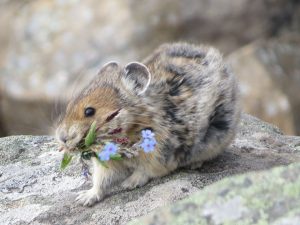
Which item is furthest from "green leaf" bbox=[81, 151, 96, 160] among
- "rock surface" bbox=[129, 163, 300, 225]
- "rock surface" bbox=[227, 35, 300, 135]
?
"rock surface" bbox=[227, 35, 300, 135]

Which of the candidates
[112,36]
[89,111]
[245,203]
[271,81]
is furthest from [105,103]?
[112,36]

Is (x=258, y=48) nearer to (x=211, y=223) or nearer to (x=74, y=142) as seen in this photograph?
(x=74, y=142)


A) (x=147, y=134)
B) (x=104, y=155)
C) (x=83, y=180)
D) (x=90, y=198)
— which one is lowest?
(x=90, y=198)

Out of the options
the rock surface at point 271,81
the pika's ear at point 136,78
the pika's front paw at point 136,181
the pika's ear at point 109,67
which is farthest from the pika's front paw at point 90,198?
the rock surface at point 271,81

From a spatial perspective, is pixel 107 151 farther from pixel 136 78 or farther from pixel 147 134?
pixel 136 78

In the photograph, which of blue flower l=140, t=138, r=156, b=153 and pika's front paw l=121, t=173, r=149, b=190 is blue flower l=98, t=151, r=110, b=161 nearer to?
blue flower l=140, t=138, r=156, b=153

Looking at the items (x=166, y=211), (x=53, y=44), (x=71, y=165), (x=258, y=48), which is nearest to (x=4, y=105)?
(x=53, y=44)
